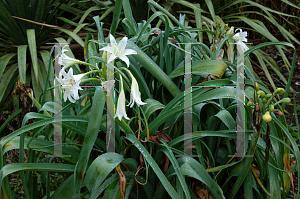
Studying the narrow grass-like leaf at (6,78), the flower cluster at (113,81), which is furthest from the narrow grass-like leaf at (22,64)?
the flower cluster at (113,81)

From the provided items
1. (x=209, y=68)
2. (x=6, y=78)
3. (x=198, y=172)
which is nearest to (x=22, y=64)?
(x=6, y=78)

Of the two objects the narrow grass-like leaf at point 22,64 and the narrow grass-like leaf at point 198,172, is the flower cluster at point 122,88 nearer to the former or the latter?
the narrow grass-like leaf at point 198,172

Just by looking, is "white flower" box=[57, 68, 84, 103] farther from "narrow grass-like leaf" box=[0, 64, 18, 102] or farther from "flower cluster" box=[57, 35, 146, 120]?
"narrow grass-like leaf" box=[0, 64, 18, 102]

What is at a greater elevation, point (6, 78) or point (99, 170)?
point (6, 78)

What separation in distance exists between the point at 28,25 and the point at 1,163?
1.42 meters

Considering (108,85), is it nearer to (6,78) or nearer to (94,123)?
(94,123)

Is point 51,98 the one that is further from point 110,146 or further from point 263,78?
point 263,78

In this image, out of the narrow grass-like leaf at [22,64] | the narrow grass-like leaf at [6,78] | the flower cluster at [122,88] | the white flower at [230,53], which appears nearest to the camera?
the flower cluster at [122,88]

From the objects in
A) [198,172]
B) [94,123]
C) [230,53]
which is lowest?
[198,172]

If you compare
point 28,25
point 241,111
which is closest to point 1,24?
point 28,25

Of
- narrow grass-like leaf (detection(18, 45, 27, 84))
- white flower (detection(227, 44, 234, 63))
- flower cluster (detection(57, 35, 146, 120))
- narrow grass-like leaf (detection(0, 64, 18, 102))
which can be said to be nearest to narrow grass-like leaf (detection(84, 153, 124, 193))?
flower cluster (detection(57, 35, 146, 120))

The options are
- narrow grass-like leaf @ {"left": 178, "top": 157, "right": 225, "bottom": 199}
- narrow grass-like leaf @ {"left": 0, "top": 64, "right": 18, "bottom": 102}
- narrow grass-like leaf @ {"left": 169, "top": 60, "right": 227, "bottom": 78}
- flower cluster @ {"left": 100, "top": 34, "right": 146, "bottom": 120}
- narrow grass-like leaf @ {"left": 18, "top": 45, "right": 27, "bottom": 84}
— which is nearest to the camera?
flower cluster @ {"left": 100, "top": 34, "right": 146, "bottom": 120}

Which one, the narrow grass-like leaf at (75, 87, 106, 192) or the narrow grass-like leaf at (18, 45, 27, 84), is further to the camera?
the narrow grass-like leaf at (18, 45, 27, 84)

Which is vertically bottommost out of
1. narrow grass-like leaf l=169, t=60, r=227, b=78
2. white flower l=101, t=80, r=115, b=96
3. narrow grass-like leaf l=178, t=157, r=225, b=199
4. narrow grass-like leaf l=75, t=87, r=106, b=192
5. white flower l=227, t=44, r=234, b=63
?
narrow grass-like leaf l=178, t=157, r=225, b=199
